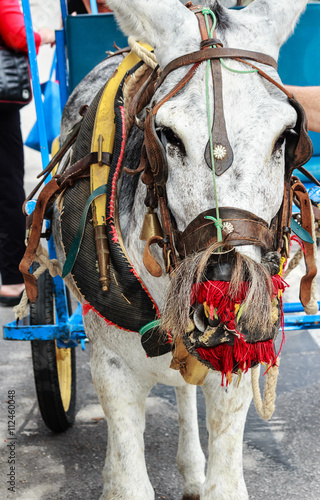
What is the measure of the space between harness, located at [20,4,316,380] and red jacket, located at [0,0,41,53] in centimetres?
147

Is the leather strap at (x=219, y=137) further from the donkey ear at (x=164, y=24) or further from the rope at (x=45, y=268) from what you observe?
the rope at (x=45, y=268)

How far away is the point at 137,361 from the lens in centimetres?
209

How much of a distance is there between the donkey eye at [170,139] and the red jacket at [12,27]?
242 cm

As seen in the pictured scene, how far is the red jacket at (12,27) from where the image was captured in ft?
12.3

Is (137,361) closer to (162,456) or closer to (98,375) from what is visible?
(98,375)

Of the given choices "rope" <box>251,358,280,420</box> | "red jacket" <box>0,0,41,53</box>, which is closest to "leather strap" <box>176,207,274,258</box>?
"rope" <box>251,358,280,420</box>

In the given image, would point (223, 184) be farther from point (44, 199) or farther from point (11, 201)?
point (11, 201)

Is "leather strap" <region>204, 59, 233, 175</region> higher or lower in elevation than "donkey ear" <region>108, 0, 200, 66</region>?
lower

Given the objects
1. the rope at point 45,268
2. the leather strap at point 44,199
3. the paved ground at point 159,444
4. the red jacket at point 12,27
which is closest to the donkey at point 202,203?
the leather strap at point 44,199

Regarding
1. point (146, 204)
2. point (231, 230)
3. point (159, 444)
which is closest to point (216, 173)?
point (231, 230)

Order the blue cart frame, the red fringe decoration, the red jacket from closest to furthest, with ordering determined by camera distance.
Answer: the red fringe decoration < the blue cart frame < the red jacket

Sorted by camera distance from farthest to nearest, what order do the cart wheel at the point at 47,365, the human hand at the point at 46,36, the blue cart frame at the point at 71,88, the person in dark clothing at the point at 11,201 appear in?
the person in dark clothing at the point at 11,201
the human hand at the point at 46,36
the cart wheel at the point at 47,365
the blue cart frame at the point at 71,88

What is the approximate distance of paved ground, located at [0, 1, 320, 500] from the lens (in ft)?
9.36

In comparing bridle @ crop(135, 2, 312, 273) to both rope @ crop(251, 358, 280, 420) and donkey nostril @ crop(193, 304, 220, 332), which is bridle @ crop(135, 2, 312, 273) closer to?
donkey nostril @ crop(193, 304, 220, 332)
